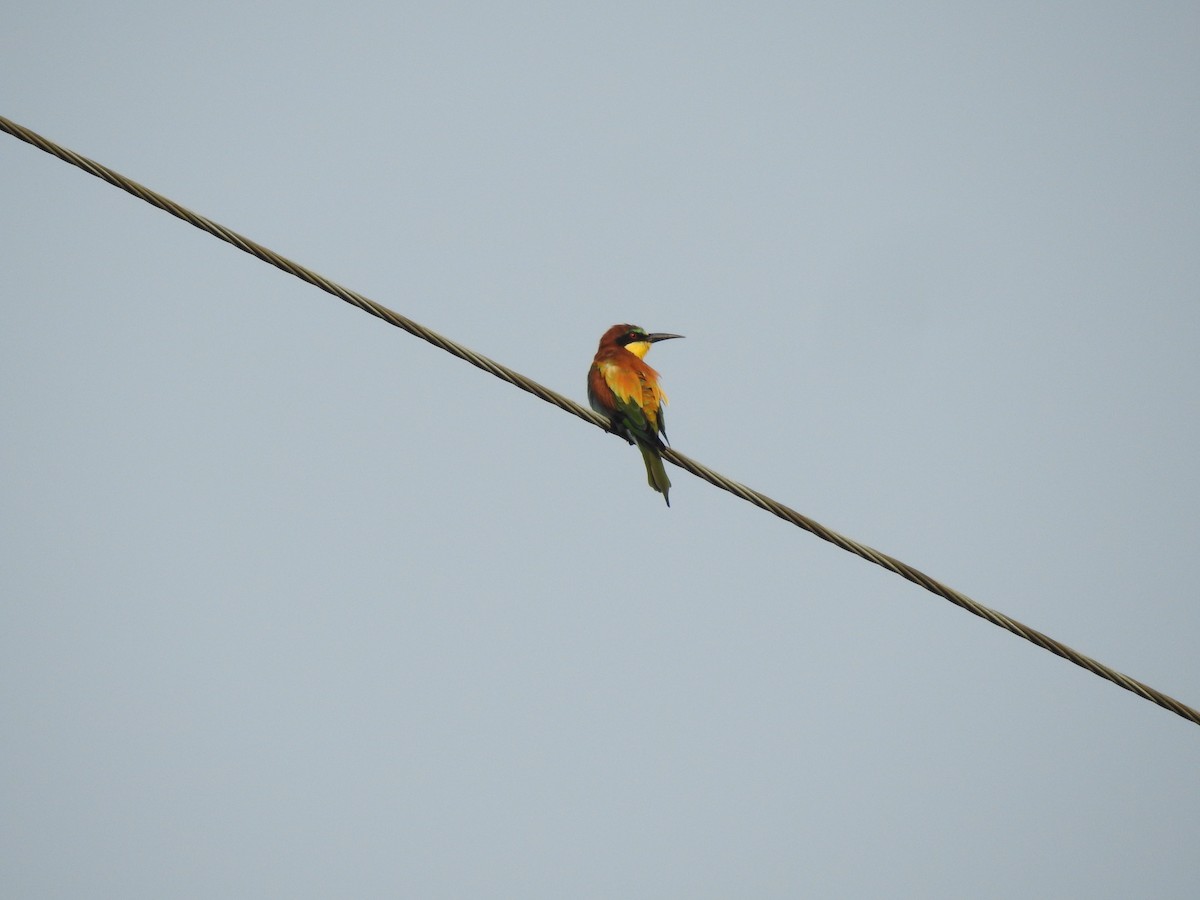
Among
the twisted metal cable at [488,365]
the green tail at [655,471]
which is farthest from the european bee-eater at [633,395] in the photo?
the twisted metal cable at [488,365]

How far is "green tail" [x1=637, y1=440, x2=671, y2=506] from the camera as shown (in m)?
5.81

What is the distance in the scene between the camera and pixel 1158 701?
334cm

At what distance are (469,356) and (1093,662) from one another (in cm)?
213

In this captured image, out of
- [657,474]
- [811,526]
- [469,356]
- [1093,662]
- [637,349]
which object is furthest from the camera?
[637,349]

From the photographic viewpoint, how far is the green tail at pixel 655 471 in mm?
5809

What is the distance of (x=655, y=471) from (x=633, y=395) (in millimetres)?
678

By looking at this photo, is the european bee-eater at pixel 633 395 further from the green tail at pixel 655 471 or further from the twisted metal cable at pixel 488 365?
the twisted metal cable at pixel 488 365

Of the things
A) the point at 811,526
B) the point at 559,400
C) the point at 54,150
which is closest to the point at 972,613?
the point at 811,526

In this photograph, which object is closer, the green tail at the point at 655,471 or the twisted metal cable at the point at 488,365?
the twisted metal cable at the point at 488,365

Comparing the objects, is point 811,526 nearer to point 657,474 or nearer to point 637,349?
point 657,474

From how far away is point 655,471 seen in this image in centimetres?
587

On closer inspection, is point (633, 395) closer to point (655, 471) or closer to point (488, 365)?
point (655, 471)

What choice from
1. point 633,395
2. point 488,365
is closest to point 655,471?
point 633,395

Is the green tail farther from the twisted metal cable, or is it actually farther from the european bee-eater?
the twisted metal cable
